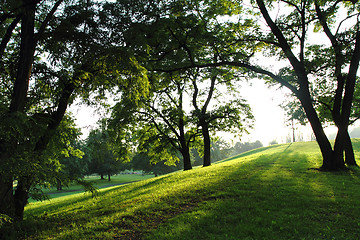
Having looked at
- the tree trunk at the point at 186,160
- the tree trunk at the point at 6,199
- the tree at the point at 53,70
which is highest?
the tree at the point at 53,70

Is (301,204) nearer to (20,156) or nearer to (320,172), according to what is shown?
(320,172)

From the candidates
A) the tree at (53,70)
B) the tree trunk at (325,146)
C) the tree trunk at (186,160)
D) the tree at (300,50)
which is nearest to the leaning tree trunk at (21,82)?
the tree at (53,70)

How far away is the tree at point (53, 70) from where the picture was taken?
20.1 feet

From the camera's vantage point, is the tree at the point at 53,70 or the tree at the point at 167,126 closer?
the tree at the point at 53,70

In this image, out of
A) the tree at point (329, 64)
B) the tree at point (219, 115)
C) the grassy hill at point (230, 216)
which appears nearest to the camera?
the grassy hill at point (230, 216)

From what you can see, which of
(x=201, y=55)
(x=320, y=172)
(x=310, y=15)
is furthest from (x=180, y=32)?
(x=320, y=172)

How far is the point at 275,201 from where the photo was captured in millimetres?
7113

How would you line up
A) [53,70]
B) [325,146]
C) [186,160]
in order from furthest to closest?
[186,160]
[325,146]
[53,70]

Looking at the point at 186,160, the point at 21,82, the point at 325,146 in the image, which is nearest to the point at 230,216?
the point at 21,82

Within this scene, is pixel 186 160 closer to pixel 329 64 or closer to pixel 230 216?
pixel 329 64

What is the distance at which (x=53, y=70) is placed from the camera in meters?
8.02

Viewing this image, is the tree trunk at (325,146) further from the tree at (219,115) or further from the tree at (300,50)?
the tree at (219,115)

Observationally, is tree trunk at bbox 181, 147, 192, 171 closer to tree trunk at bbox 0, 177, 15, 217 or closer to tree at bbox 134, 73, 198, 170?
tree at bbox 134, 73, 198, 170

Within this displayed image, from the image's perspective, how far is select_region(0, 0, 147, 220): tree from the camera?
242 inches
